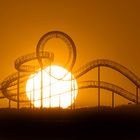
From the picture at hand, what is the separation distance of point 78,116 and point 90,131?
3619mm

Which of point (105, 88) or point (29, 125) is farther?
point (105, 88)

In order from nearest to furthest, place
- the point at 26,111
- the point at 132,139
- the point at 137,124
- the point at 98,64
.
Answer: the point at 132,139 < the point at 137,124 < the point at 26,111 < the point at 98,64

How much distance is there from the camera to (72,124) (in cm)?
3953

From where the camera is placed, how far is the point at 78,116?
4206 centimetres

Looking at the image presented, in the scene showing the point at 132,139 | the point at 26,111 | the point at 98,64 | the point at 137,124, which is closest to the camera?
the point at 132,139

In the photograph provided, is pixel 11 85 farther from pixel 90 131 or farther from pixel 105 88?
pixel 90 131

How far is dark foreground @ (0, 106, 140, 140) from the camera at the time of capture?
37.9 m

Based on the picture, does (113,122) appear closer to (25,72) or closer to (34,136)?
(34,136)

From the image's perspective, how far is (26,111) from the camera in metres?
44.7

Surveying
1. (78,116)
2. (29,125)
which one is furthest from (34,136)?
(78,116)

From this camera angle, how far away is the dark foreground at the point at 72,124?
1491 inches

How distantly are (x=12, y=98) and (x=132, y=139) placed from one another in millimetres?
15269

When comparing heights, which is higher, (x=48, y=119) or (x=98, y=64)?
(x=98, y=64)

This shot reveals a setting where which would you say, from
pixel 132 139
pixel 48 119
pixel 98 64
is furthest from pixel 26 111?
pixel 132 139
